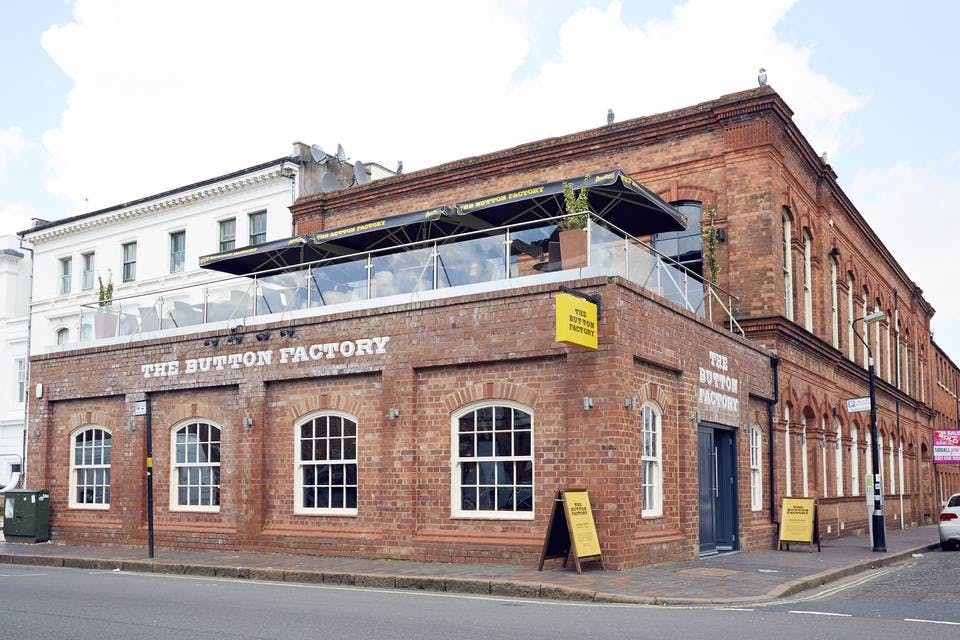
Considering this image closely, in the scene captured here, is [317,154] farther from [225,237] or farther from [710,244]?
[710,244]

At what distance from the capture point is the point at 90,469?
2320 cm

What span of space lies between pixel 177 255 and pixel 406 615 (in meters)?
29.6

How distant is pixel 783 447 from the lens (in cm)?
2444

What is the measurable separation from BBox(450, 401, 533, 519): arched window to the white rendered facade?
60.4 ft

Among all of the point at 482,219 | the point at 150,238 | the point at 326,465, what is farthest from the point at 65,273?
the point at 482,219

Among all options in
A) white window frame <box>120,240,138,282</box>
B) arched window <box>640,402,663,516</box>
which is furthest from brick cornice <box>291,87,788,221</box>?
white window frame <box>120,240,138,282</box>

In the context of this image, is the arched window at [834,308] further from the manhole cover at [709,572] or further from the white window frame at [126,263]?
the white window frame at [126,263]

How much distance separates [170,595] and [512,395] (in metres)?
6.40

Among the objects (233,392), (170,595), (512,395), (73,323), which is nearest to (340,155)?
(73,323)

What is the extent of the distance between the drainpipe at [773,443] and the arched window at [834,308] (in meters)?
7.00

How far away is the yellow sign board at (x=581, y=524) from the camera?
589 inches

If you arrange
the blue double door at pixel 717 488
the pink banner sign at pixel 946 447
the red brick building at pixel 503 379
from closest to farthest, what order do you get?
1. the red brick building at pixel 503 379
2. the blue double door at pixel 717 488
3. the pink banner sign at pixel 946 447

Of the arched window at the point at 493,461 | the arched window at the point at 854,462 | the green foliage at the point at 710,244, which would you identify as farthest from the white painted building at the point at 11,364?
the arched window at the point at 854,462

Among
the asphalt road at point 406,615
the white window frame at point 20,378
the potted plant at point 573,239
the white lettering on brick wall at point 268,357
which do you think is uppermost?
the potted plant at point 573,239
